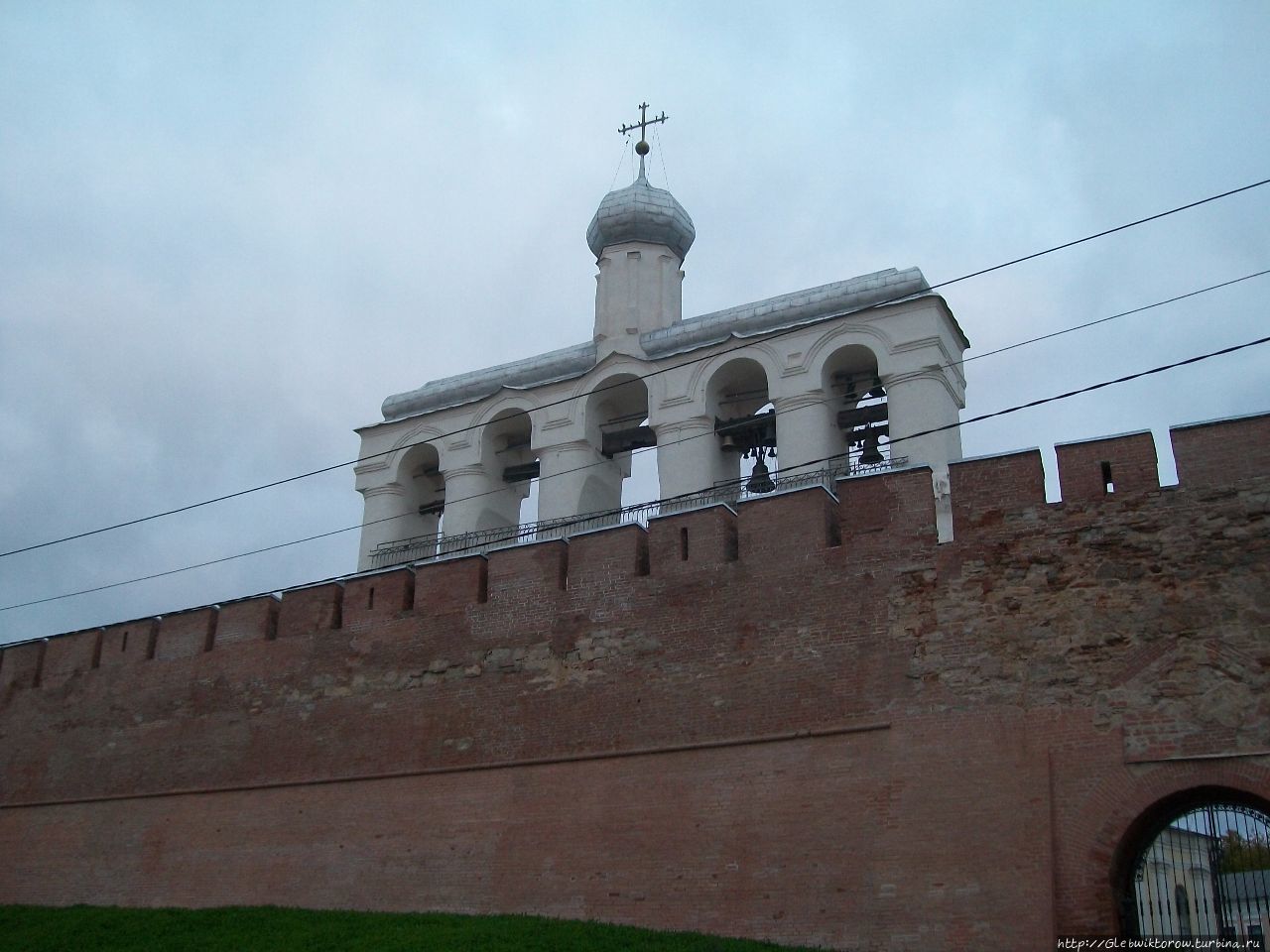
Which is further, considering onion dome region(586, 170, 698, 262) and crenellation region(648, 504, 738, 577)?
onion dome region(586, 170, 698, 262)

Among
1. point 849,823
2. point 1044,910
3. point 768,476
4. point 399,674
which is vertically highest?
point 768,476

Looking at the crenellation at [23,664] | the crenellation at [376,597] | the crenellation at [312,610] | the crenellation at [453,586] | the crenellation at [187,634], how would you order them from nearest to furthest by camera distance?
1. the crenellation at [453,586]
2. the crenellation at [376,597]
3. the crenellation at [312,610]
4. the crenellation at [187,634]
5. the crenellation at [23,664]

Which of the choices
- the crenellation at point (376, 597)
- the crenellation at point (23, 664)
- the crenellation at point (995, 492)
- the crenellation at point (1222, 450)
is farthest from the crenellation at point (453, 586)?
the crenellation at point (1222, 450)

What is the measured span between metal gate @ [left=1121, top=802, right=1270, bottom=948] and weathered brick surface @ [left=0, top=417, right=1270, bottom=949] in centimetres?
26

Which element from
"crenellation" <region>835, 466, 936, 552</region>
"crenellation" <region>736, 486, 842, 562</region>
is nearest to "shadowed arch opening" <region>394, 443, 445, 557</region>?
"crenellation" <region>736, 486, 842, 562</region>

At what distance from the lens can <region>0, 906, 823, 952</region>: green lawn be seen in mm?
11039

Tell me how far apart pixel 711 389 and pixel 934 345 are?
8.74 feet

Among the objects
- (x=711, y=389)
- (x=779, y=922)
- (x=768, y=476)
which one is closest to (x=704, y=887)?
(x=779, y=922)

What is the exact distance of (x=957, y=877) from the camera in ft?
34.0

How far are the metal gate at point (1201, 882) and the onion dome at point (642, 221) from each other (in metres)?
10.5

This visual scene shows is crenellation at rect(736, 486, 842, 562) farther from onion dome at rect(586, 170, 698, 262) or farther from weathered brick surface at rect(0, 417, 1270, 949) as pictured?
onion dome at rect(586, 170, 698, 262)

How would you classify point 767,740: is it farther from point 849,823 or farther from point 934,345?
point 934,345

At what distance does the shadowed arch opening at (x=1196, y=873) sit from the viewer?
9.78 meters

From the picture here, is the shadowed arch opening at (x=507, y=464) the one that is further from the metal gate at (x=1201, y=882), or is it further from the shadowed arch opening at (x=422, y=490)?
the metal gate at (x=1201, y=882)
